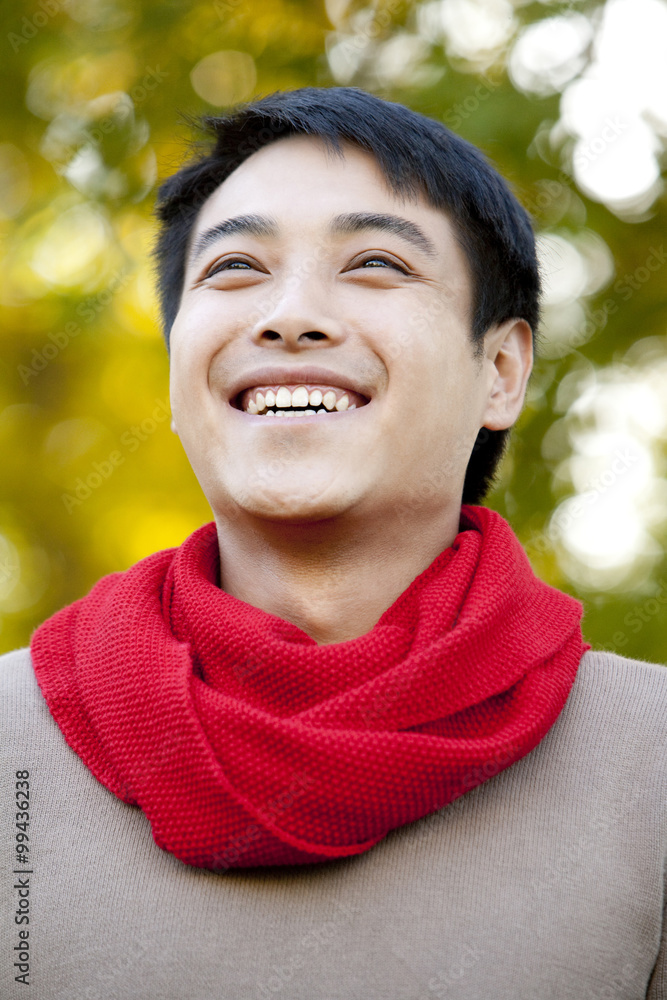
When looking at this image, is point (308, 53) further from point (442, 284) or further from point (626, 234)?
point (442, 284)

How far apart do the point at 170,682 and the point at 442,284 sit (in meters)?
1.11

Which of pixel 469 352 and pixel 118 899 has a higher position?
pixel 469 352

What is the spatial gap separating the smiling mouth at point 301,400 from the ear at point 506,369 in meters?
0.49

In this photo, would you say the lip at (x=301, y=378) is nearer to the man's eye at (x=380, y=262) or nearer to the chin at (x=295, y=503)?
the chin at (x=295, y=503)

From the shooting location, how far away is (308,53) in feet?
13.7

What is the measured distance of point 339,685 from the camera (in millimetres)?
1784

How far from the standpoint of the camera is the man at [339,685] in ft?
5.39

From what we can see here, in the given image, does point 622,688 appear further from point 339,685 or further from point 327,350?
point 327,350

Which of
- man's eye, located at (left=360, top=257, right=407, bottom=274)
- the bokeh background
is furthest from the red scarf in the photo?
the bokeh background

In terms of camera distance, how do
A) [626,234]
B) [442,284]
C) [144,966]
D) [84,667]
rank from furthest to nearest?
[626,234] → [442,284] → [84,667] → [144,966]

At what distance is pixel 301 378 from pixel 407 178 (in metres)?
0.60

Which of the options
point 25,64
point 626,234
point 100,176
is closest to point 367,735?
point 626,234

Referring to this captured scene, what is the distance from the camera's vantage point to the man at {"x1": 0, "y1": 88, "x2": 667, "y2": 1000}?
1642 millimetres

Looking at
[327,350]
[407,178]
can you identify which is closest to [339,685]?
[327,350]
